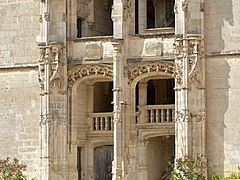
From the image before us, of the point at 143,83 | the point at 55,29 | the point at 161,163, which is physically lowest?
the point at 161,163

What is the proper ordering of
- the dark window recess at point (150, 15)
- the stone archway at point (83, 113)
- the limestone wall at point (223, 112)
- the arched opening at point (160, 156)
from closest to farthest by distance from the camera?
1. the limestone wall at point (223, 112)
2. the stone archway at point (83, 113)
3. the arched opening at point (160, 156)
4. the dark window recess at point (150, 15)

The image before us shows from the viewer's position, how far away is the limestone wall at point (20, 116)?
32906mm

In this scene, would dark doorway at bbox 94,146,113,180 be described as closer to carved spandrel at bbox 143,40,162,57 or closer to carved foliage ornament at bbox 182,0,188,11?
carved spandrel at bbox 143,40,162,57

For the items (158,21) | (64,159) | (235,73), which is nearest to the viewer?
(235,73)

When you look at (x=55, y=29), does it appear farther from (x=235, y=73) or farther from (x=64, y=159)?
(x=235, y=73)

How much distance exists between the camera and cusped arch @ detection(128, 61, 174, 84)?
3086 centimetres

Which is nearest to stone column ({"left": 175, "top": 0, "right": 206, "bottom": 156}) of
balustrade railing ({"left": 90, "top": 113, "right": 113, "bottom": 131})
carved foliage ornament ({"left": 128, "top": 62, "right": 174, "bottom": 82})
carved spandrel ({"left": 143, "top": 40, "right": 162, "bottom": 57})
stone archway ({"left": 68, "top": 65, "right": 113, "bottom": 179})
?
carved foliage ornament ({"left": 128, "top": 62, "right": 174, "bottom": 82})

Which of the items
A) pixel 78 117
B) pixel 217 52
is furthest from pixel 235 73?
pixel 78 117

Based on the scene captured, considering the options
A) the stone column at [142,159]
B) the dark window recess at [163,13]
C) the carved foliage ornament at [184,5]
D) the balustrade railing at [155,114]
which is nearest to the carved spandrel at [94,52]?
the balustrade railing at [155,114]

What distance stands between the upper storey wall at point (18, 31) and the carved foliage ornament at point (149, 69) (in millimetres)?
4002

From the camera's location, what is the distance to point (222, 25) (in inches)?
1186

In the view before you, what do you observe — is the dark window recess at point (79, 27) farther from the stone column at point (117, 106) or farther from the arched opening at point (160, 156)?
the arched opening at point (160, 156)

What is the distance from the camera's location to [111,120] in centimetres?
3297

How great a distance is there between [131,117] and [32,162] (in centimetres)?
417
